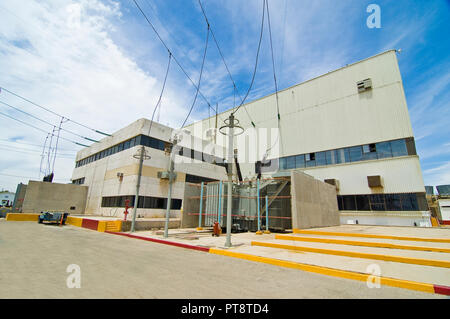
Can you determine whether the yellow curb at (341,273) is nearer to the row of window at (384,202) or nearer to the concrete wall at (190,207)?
the concrete wall at (190,207)

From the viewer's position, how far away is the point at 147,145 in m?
25.6

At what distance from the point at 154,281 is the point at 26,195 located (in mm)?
33631

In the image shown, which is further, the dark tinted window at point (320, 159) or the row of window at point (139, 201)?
the dark tinted window at point (320, 159)

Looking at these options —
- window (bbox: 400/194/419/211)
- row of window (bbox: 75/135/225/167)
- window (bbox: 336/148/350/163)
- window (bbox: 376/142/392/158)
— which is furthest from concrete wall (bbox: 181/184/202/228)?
window (bbox: 400/194/419/211)

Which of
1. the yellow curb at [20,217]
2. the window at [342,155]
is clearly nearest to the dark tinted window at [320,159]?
the window at [342,155]

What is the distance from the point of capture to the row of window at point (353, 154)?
73.7ft

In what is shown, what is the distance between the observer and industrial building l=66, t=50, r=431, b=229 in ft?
59.3

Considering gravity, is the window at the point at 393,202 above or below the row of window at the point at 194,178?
below

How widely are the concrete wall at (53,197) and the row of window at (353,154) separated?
3077 centimetres

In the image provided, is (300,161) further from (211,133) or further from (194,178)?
(211,133)

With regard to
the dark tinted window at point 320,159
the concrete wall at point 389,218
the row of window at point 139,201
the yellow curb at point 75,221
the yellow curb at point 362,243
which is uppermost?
the dark tinted window at point 320,159

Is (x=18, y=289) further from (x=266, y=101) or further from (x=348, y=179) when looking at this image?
(x=266, y=101)

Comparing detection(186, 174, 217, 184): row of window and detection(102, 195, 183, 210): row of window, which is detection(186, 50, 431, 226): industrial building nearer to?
detection(186, 174, 217, 184): row of window
